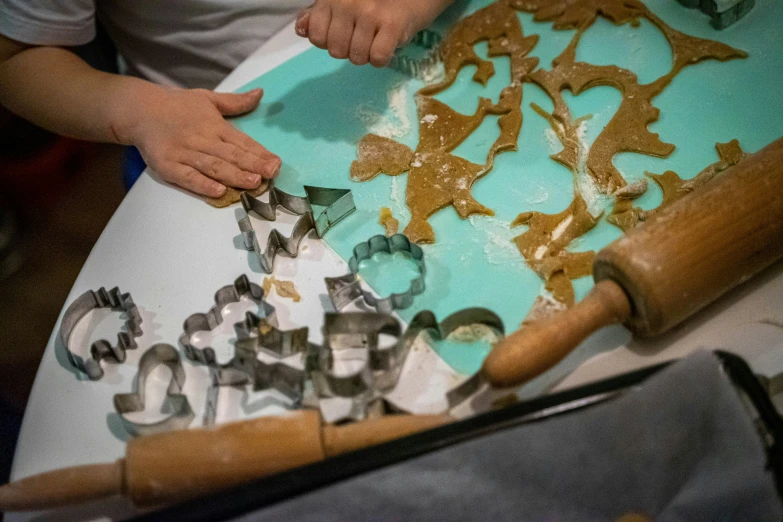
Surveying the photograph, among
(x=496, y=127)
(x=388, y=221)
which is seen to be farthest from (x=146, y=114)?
(x=496, y=127)

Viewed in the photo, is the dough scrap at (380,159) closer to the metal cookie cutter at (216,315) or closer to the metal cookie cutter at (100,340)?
the metal cookie cutter at (216,315)

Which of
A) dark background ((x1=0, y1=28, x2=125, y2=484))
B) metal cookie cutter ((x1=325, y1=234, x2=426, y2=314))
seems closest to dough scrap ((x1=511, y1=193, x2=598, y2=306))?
metal cookie cutter ((x1=325, y1=234, x2=426, y2=314))

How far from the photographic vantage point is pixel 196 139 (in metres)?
0.96

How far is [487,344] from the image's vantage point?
750 mm

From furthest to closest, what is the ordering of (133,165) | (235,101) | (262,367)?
(133,165)
(235,101)
(262,367)

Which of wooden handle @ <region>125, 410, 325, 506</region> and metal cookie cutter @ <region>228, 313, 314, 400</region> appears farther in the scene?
metal cookie cutter @ <region>228, 313, 314, 400</region>

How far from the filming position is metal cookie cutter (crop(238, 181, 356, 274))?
0.84 metres

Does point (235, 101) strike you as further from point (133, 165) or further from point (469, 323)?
point (469, 323)

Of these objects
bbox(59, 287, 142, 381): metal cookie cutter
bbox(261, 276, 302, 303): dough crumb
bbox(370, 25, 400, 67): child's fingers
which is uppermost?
bbox(370, 25, 400, 67): child's fingers

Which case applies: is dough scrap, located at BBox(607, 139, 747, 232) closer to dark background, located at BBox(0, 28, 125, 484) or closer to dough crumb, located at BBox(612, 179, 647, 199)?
dough crumb, located at BBox(612, 179, 647, 199)

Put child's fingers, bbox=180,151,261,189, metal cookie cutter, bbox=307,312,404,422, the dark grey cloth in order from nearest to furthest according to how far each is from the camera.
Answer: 1. the dark grey cloth
2. metal cookie cutter, bbox=307,312,404,422
3. child's fingers, bbox=180,151,261,189

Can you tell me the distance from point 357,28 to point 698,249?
551 mm

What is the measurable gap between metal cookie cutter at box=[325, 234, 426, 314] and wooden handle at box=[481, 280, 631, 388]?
164 mm

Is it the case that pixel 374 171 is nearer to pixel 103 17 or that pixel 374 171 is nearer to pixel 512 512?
pixel 512 512
